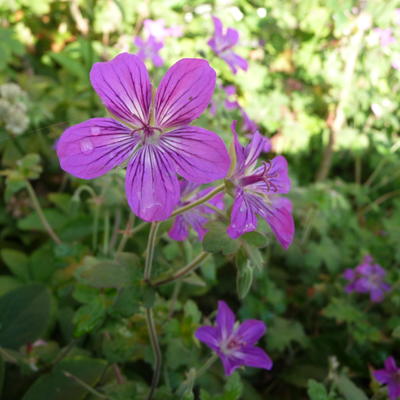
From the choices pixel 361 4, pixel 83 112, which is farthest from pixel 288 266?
pixel 361 4

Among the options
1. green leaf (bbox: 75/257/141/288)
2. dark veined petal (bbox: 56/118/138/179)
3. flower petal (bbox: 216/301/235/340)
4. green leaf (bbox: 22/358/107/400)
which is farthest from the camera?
green leaf (bbox: 22/358/107/400)

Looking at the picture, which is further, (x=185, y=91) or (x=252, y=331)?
(x=252, y=331)

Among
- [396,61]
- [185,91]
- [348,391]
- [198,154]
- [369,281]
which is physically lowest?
[369,281]

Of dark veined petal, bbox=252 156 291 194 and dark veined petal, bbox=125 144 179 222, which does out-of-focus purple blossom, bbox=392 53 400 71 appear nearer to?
dark veined petal, bbox=252 156 291 194

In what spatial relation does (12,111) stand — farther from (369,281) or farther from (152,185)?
(369,281)

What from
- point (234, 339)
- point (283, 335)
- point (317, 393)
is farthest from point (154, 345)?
point (283, 335)

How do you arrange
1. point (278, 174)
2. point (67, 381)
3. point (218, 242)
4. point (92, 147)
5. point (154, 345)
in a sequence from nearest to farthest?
1. point (92, 147)
2. point (218, 242)
3. point (278, 174)
4. point (154, 345)
5. point (67, 381)

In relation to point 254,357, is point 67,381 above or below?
below

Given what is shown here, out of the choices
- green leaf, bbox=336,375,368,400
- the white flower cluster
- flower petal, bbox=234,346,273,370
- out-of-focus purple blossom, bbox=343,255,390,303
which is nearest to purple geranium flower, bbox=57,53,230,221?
flower petal, bbox=234,346,273,370
